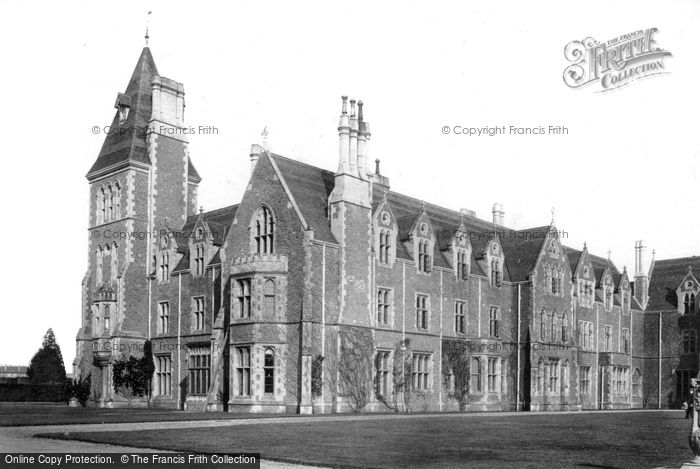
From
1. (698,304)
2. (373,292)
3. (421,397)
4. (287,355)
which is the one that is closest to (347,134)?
(373,292)

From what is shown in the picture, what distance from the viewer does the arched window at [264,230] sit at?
35281 millimetres

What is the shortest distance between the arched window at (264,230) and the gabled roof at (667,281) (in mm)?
32679

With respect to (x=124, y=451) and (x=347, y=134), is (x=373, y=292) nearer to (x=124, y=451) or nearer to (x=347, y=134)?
(x=347, y=134)

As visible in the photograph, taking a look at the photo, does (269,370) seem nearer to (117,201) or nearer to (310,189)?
(310,189)

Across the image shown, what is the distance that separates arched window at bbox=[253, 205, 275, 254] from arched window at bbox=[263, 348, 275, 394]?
4327 mm

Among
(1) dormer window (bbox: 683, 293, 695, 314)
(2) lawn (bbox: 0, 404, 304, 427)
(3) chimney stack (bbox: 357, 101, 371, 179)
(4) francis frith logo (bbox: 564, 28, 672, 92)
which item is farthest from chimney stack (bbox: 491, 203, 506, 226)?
(4) francis frith logo (bbox: 564, 28, 672, 92)

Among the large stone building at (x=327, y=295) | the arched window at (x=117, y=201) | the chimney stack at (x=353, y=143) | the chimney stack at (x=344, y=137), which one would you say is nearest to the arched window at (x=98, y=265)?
the large stone building at (x=327, y=295)

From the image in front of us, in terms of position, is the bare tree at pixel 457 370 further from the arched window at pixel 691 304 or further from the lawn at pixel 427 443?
the arched window at pixel 691 304

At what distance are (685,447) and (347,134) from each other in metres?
20.8

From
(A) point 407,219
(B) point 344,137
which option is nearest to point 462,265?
(A) point 407,219

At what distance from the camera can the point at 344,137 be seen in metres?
35.8

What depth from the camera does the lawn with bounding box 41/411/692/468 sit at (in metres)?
14.8

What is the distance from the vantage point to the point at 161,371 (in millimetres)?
41688

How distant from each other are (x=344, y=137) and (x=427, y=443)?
19.7 meters
